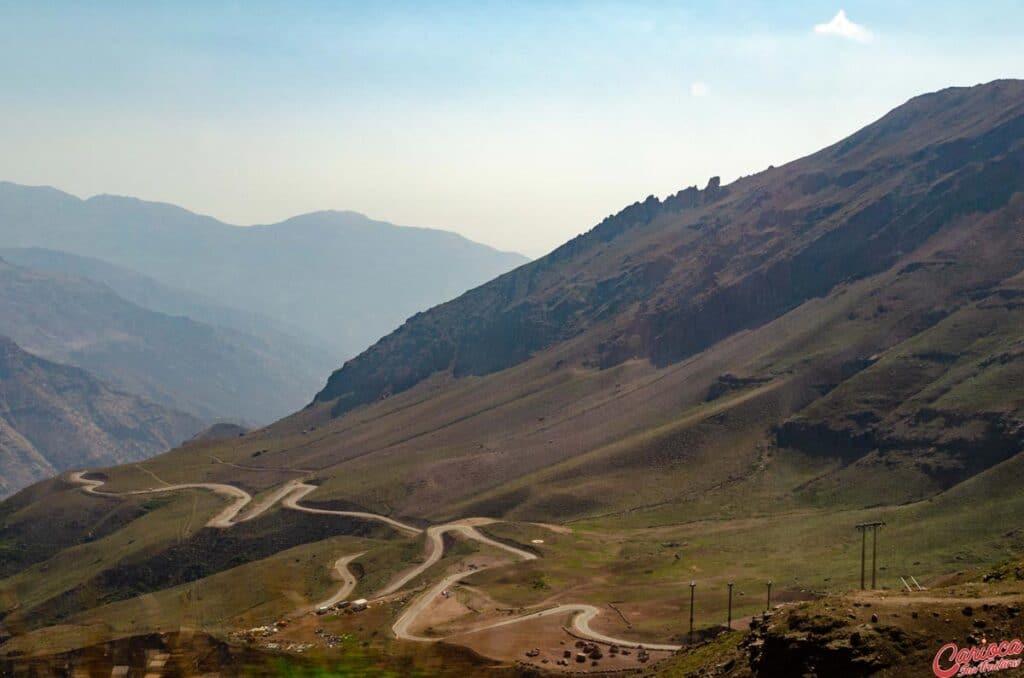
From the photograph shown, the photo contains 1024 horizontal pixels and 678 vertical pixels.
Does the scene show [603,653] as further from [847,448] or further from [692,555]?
[847,448]

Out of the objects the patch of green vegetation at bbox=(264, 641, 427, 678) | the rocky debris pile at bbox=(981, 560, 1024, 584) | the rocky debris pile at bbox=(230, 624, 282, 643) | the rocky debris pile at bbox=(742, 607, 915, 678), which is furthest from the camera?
the rocky debris pile at bbox=(230, 624, 282, 643)

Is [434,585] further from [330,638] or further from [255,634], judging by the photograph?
[255,634]

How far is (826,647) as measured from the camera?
44656 millimetres

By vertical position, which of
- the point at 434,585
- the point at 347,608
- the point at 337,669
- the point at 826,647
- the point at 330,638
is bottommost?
the point at 434,585

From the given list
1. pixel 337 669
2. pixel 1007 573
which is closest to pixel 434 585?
pixel 337 669

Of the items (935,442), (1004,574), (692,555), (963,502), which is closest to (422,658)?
(1004,574)

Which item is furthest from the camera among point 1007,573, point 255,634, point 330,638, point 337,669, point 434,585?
point 434,585

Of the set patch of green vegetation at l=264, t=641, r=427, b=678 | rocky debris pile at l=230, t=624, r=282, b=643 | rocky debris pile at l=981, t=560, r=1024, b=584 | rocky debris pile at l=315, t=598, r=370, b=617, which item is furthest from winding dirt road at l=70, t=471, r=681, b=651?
rocky debris pile at l=981, t=560, r=1024, b=584

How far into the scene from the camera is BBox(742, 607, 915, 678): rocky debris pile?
43.7 metres

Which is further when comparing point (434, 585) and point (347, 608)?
point (434, 585)

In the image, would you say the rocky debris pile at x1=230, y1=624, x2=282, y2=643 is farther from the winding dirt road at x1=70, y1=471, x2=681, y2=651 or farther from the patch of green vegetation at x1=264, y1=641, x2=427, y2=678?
the patch of green vegetation at x1=264, y1=641, x2=427, y2=678

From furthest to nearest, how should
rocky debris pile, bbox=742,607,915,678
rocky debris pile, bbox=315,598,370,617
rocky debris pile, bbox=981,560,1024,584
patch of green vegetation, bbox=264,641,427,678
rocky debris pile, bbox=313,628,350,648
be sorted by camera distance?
rocky debris pile, bbox=315,598,370,617, rocky debris pile, bbox=313,628,350,648, rocky debris pile, bbox=981,560,1024,584, patch of green vegetation, bbox=264,641,427,678, rocky debris pile, bbox=742,607,915,678

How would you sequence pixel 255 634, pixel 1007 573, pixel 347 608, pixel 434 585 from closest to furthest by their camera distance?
pixel 1007 573 < pixel 255 634 < pixel 347 608 < pixel 434 585

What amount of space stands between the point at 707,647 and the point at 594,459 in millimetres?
133212
